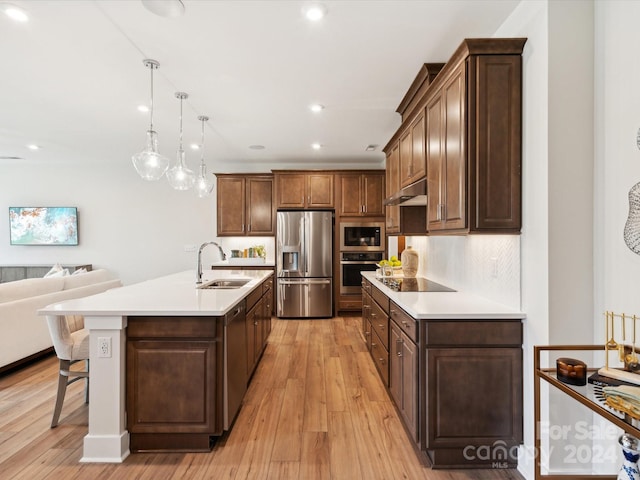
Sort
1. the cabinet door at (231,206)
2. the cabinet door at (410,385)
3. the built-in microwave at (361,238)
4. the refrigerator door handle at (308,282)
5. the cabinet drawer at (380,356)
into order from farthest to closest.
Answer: the cabinet door at (231,206) < the built-in microwave at (361,238) < the refrigerator door handle at (308,282) < the cabinet drawer at (380,356) < the cabinet door at (410,385)

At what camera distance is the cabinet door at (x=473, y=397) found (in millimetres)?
1934

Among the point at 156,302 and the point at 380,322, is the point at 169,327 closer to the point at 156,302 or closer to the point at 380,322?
the point at 156,302

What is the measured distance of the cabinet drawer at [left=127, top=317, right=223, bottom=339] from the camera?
210 centimetres

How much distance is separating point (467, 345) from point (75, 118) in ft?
15.3

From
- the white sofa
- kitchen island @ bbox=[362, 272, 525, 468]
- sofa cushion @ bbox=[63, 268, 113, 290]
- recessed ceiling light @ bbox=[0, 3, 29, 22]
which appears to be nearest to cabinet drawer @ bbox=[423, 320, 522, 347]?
kitchen island @ bbox=[362, 272, 525, 468]

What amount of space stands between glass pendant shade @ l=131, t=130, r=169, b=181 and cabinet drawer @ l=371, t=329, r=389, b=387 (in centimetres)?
245

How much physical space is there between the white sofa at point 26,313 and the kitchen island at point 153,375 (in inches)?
61.6

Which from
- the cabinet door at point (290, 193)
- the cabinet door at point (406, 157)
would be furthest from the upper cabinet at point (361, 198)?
the cabinet door at point (406, 157)

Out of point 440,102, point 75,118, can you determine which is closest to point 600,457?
point 440,102

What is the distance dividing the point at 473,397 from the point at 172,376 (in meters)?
1.81

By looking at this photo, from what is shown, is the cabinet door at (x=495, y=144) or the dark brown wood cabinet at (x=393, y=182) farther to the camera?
the dark brown wood cabinet at (x=393, y=182)

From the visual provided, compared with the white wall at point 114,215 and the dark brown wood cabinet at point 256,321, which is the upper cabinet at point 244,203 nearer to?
the white wall at point 114,215

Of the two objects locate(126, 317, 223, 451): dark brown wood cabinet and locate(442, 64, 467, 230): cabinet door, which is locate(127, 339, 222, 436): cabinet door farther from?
locate(442, 64, 467, 230): cabinet door

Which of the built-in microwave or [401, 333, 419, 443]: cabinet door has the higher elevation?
the built-in microwave
